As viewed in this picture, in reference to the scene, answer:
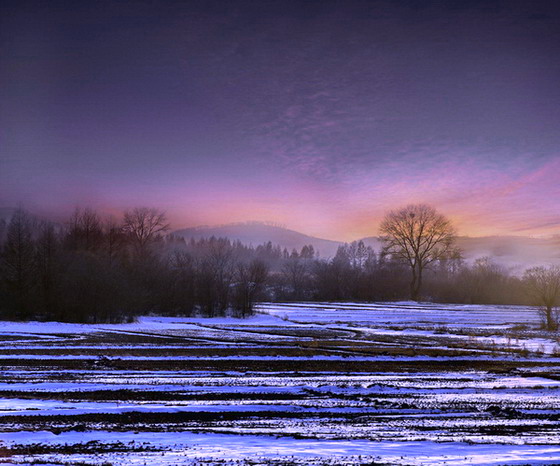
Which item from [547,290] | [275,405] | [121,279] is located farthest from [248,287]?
[275,405]

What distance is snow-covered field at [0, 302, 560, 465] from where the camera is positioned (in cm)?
891

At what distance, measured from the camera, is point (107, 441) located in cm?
942

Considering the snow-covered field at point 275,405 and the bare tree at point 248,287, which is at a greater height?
the bare tree at point 248,287

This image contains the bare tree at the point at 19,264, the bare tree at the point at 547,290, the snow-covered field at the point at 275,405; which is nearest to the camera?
Answer: the snow-covered field at the point at 275,405

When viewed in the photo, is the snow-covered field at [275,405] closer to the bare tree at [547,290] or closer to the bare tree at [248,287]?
the bare tree at [547,290]

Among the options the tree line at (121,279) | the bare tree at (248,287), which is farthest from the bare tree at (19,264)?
the bare tree at (248,287)

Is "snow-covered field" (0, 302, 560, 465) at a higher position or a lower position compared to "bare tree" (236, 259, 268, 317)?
lower

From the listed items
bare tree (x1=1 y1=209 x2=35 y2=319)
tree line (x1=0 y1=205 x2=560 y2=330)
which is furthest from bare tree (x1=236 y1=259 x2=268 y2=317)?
bare tree (x1=1 y1=209 x2=35 y2=319)

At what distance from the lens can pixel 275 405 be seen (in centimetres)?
1285

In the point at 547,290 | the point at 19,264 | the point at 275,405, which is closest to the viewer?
the point at 275,405

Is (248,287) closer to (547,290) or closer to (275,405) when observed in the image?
(547,290)

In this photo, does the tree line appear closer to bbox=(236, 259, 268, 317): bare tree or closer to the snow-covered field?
bbox=(236, 259, 268, 317): bare tree

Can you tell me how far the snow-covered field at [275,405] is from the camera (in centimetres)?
891

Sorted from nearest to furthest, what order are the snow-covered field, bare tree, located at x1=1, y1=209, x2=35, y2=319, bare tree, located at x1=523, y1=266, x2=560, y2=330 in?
the snow-covered field
bare tree, located at x1=523, y1=266, x2=560, y2=330
bare tree, located at x1=1, y1=209, x2=35, y2=319
